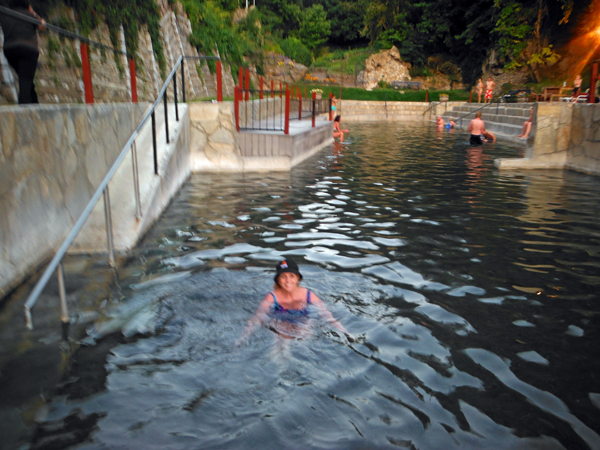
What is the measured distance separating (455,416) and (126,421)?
1.99 meters

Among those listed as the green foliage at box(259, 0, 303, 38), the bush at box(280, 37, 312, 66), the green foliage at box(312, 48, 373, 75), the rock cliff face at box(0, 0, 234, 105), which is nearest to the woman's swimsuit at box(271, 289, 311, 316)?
the rock cliff face at box(0, 0, 234, 105)

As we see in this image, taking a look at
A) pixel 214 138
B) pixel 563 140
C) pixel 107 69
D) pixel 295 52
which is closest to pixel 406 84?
pixel 295 52

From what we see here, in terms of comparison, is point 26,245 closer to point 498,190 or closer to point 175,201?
point 175,201

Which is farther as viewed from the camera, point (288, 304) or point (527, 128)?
point (527, 128)

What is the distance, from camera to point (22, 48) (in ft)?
19.3

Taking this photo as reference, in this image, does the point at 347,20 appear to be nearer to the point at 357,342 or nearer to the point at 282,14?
the point at 282,14

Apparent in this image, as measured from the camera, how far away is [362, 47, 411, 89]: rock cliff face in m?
51.2

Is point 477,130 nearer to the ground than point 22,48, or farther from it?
nearer to the ground

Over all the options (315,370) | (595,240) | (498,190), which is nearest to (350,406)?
(315,370)

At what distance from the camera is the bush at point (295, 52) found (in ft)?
164

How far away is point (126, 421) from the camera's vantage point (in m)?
2.95

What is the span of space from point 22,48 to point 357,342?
517 cm

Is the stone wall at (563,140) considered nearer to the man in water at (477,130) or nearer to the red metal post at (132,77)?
the man in water at (477,130)

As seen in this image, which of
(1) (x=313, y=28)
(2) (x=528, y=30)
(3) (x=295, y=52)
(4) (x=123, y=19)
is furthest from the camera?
(1) (x=313, y=28)
